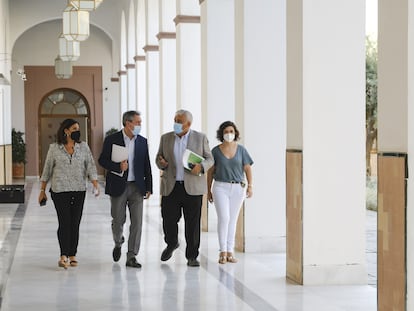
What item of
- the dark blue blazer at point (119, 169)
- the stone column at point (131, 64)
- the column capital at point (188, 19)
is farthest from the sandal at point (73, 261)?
the stone column at point (131, 64)

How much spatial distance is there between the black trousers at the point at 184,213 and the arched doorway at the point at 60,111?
25.9 m

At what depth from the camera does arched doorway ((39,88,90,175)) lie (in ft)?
116

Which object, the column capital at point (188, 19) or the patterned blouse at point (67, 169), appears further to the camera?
the column capital at point (188, 19)

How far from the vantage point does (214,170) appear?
1061 centimetres

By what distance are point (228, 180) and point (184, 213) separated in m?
0.68

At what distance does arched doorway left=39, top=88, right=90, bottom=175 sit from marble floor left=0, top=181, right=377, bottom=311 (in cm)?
2262

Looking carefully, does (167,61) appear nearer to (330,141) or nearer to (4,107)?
(4,107)

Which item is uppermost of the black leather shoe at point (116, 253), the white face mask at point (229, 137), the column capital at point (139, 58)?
the column capital at point (139, 58)

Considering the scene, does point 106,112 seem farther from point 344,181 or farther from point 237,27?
point 344,181

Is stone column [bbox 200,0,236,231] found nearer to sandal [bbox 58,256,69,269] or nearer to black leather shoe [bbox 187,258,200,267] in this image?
black leather shoe [bbox 187,258,200,267]

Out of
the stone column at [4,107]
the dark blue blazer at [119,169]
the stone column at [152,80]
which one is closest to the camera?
the dark blue blazer at [119,169]

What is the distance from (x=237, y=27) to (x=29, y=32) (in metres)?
24.6

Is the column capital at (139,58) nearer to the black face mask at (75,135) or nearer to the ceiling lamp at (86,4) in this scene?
the ceiling lamp at (86,4)

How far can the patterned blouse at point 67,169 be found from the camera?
394 inches
